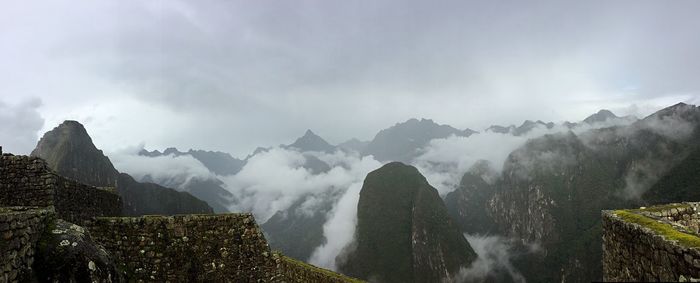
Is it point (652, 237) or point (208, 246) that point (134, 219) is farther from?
point (652, 237)

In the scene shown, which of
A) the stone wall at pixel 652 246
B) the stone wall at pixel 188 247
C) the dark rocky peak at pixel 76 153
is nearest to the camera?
the stone wall at pixel 652 246

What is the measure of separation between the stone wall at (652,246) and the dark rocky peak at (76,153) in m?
158

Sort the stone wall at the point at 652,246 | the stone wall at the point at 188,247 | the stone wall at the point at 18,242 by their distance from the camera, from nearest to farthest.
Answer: the stone wall at the point at 652,246
the stone wall at the point at 18,242
the stone wall at the point at 188,247

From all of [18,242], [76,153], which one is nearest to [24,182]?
[18,242]

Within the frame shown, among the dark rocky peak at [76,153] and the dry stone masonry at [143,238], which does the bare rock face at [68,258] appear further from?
the dark rocky peak at [76,153]

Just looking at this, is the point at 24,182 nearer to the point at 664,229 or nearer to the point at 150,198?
the point at 664,229

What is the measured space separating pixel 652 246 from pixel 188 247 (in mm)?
8601

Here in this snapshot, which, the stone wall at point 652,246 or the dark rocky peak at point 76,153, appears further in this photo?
the dark rocky peak at point 76,153

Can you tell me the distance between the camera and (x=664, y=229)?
5.11 metres

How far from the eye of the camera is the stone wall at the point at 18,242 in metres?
5.47

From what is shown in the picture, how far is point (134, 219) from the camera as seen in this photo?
9.21 meters

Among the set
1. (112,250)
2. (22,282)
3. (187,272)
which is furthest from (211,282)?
(22,282)

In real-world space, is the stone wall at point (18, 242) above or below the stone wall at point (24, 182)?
below

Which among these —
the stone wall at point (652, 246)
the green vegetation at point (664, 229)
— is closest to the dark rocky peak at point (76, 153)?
the stone wall at point (652, 246)
